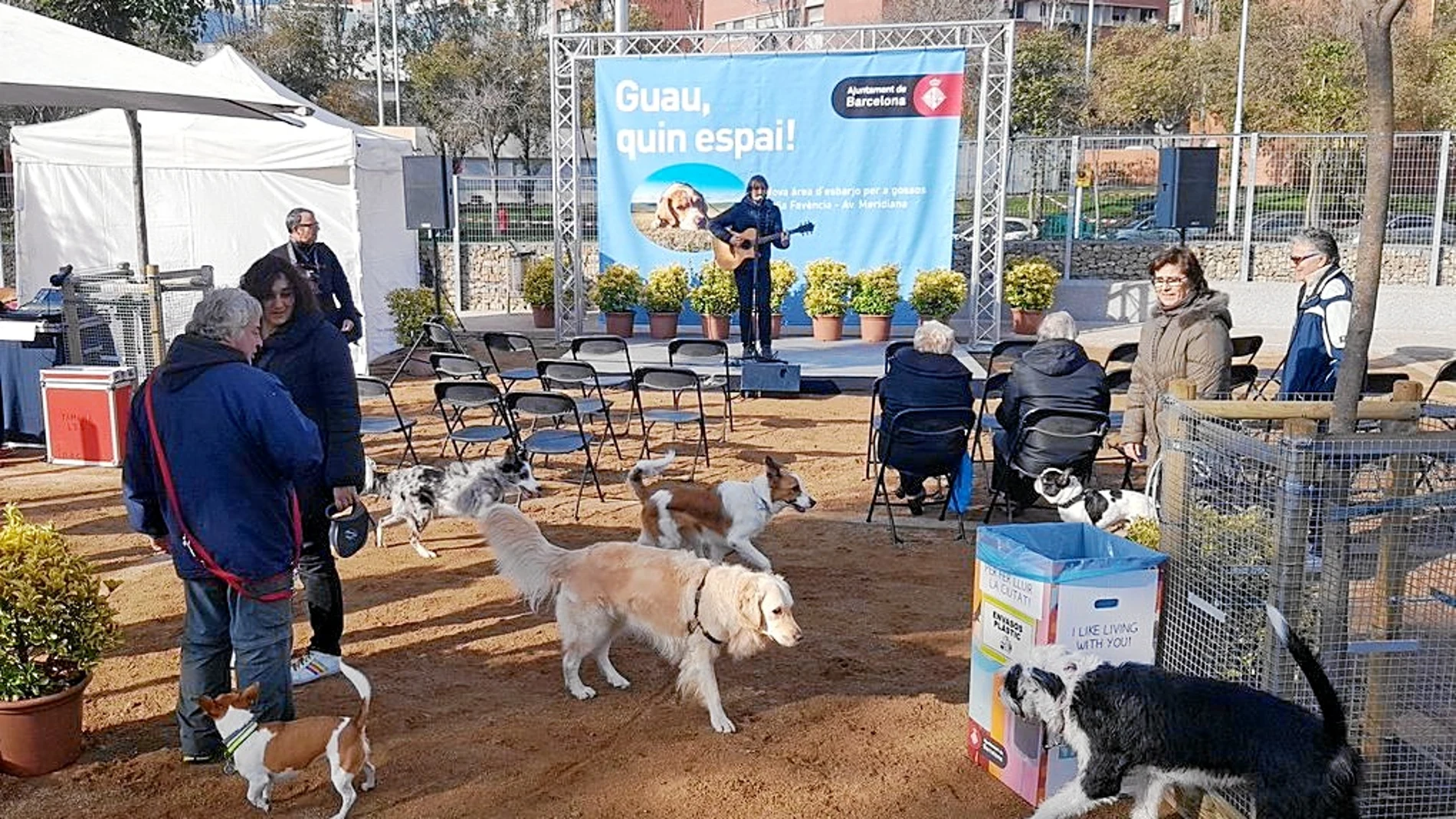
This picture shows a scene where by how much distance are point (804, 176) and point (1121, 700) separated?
1250cm

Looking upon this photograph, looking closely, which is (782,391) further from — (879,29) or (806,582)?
(806,582)

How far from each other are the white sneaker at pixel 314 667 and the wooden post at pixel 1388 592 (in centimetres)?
388

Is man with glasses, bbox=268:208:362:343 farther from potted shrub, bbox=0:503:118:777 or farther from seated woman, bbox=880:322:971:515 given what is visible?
potted shrub, bbox=0:503:118:777

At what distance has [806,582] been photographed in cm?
638

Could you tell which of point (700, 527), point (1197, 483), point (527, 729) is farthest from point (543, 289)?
point (1197, 483)

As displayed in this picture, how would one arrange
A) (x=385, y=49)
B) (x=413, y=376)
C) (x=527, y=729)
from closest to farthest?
(x=527, y=729) < (x=413, y=376) < (x=385, y=49)

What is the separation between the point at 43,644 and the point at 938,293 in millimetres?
12126

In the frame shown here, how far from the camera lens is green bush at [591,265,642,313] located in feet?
50.4

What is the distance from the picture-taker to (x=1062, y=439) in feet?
23.0

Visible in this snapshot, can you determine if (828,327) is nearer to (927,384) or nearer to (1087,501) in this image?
(927,384)

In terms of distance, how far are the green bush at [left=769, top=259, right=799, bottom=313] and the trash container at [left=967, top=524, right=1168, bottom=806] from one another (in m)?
11.5

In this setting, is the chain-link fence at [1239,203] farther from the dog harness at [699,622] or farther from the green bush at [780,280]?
the dog harness at [699,622]

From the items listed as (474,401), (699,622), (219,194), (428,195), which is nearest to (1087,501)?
(699,622)

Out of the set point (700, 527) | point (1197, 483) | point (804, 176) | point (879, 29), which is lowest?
point (700, 527)
